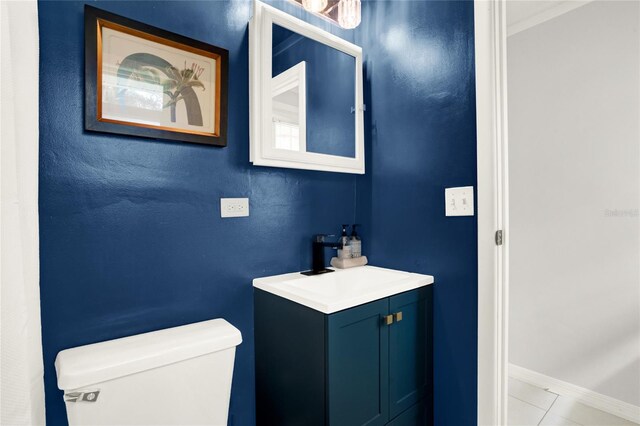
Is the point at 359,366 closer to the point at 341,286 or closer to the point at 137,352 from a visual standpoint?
the point at 341,286

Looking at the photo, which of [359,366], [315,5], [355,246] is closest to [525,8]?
[315,5]

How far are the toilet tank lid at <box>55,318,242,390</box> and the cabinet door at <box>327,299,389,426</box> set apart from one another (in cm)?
37

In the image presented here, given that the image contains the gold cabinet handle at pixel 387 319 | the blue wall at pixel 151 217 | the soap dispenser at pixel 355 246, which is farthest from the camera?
the soap dispenser at pixel 355 246

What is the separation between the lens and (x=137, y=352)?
1.00m

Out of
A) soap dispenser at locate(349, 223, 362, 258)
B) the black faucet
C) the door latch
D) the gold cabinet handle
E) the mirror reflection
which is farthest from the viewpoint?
soap dispenser at locate(349, 223, 362, 258)

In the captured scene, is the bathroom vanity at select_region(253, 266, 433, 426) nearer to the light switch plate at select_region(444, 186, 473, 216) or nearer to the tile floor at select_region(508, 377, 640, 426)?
the light switch plate at select_region(444, 186, 473, 216)

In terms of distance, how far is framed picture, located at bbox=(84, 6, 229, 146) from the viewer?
3.57ft

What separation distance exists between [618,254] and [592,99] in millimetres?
930

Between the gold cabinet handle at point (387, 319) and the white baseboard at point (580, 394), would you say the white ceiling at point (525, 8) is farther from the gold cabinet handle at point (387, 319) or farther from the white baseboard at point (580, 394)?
the white baseboard at point (580, 394)

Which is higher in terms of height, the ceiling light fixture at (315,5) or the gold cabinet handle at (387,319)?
the ceiling light fixture at (315,5)

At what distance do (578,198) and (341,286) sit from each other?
162cm

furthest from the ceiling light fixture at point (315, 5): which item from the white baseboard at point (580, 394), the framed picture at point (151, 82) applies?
the white baseboard at point (580, 394)

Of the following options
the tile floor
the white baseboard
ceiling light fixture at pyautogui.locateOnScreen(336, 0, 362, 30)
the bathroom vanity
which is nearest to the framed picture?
ceiling light fixture at pyautogui.locateOnScreen(336, 0, 362, 30)

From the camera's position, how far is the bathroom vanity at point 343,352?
1090mm
